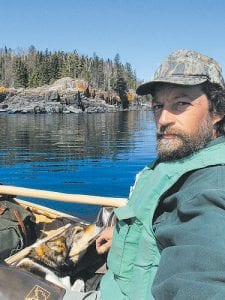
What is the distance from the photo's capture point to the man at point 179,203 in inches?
54.3

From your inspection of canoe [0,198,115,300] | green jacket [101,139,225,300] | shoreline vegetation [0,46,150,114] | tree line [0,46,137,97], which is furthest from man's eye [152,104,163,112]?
tree line [0,46,137,97]

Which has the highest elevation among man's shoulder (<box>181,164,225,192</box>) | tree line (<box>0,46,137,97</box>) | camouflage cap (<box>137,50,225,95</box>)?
tree line (<box>0,46,137,97</box>)

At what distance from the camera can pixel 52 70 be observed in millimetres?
107000

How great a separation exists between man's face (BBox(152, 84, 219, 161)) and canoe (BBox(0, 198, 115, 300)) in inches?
58.8

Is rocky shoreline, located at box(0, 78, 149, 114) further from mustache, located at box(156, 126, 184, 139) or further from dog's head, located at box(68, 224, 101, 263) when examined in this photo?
mustache, located at box(156, 126, 184, 139)

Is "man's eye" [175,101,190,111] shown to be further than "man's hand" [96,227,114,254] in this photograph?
No

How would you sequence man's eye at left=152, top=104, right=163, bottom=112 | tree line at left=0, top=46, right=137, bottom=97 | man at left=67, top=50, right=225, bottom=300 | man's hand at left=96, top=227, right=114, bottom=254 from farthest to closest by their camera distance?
tree line at left=0, top=46, right=137, bottom=97 → man's hand at left=96, top=227, right=114, bottom=254 → man's eye at left=152, top=104, right=163, bottom=112 → man at left=67, top=50, right=225, bottom=300

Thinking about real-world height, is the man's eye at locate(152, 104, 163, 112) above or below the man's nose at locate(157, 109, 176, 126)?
above

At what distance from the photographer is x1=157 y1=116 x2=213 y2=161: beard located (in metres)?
1.98

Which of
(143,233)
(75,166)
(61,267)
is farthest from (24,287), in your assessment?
(75,166)

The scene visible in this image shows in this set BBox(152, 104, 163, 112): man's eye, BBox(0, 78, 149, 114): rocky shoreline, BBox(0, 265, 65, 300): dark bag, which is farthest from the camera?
BBox(0, 78, 149, 114): rocky shoreline

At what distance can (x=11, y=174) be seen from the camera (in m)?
15.1

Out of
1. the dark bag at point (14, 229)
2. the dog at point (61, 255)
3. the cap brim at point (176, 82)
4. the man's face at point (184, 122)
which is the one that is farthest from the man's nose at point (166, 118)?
the dark bag at point (14, 229)

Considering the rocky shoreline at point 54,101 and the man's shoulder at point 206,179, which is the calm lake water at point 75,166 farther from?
the rocky shoreline at point 54,101
